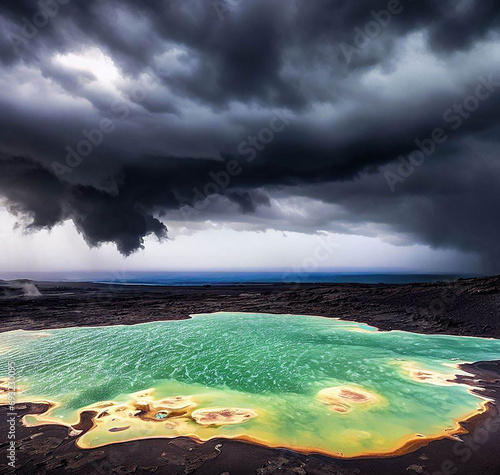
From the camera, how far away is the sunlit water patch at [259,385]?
7.71 meters

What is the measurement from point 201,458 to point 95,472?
2129 mm

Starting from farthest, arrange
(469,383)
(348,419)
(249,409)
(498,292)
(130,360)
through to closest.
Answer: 1. (498,292)
2. (130,360)
3. (469,383)
4. (249,409)
5. (348,419)

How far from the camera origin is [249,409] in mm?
9008

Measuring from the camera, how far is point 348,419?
835 cm

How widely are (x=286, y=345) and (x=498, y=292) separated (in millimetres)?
21042

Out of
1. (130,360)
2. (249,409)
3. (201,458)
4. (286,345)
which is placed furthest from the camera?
(286,345)

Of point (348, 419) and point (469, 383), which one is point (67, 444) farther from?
point (469, 383)

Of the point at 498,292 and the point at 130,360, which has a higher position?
the point at 498,292

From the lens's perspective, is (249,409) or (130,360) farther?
(130,360)

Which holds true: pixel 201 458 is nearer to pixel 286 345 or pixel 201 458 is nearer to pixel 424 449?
pixel 424 449

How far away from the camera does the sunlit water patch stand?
25.3 ft

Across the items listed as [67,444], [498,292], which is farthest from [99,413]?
[498,292]

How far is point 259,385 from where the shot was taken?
36.6 ft

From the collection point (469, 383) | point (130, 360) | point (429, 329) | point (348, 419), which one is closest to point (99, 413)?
point (130, 360)
